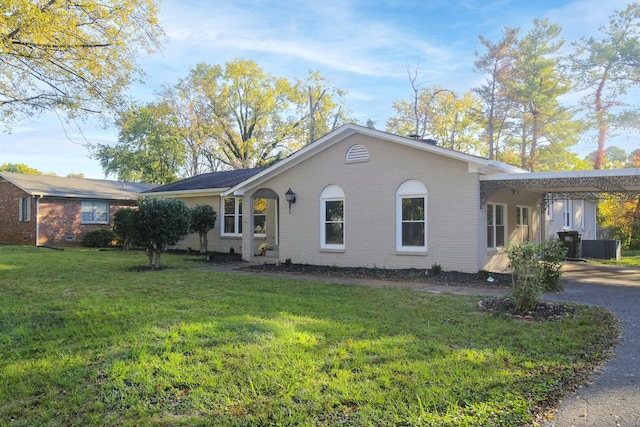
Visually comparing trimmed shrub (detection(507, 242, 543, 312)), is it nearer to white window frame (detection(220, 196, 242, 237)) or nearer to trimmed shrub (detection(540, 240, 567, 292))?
trimmed shrub (detection(540, 240, 567, 292))

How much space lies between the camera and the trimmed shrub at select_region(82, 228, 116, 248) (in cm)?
2203

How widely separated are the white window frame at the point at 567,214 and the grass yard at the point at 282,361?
15.3 metres

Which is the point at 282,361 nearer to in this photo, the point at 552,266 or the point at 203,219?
the point at 552,266

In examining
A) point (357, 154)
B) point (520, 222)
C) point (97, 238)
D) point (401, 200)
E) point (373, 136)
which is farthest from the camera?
point (97, 238)

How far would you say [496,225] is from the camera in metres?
12.6

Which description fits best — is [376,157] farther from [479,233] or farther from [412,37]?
[412,37]

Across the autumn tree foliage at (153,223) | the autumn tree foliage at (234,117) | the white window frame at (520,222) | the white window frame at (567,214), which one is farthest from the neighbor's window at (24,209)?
the white window frame at (567,214)

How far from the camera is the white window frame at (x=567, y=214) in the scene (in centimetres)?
2045

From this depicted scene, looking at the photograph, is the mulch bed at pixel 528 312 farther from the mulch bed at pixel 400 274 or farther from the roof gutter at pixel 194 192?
the roof gutter at pixel 194 192

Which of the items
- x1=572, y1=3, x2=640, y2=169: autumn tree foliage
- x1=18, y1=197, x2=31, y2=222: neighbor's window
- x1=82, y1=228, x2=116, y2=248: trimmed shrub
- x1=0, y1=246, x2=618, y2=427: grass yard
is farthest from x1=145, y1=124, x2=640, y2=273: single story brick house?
x1=572, y1=3, x2=640, y2=169: autumn tree foliage

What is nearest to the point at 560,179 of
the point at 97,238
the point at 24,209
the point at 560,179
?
the point at 560,179

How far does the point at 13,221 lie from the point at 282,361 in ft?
81.1

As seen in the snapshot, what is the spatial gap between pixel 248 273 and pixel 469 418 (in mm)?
9371

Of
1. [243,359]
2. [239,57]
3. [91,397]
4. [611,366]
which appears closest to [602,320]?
[611,366]
